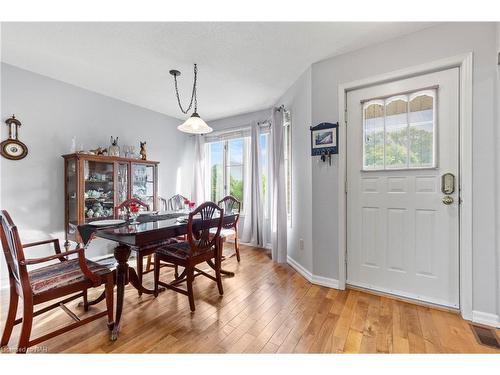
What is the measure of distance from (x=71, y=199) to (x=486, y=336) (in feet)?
13.9

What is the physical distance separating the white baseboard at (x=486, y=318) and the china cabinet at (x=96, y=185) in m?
3.87

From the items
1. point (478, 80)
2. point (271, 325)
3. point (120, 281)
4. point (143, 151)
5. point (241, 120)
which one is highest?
point (241, 120)

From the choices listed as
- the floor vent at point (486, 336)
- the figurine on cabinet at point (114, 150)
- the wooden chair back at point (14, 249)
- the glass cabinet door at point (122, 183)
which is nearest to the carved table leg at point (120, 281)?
the wooden chair back at point (14, 249)

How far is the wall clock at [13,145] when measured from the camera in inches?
93.4

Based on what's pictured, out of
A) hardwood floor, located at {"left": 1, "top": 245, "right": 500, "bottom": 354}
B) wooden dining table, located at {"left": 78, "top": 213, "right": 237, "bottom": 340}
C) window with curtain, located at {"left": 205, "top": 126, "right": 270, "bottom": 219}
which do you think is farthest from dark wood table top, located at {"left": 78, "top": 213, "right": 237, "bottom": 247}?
window with curtain, located at {"left": 205, "top": 126, "right": 270, "bottom": 219}

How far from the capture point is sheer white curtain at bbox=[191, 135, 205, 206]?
14.5ft

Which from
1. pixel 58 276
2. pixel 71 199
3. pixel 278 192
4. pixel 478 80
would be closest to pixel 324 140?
pixel 278 192

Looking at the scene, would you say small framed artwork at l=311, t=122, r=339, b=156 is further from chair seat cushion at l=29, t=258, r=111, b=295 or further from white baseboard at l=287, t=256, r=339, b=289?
chair seat cushion at l=29, t=258, r=111, b=295

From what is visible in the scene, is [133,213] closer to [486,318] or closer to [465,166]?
[465,166]

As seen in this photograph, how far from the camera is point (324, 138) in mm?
2322

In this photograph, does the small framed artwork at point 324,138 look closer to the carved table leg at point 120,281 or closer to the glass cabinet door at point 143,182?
the carved table leg at point 120,281

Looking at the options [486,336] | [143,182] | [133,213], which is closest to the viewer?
[486,336]

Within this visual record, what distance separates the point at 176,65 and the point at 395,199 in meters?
2.65
